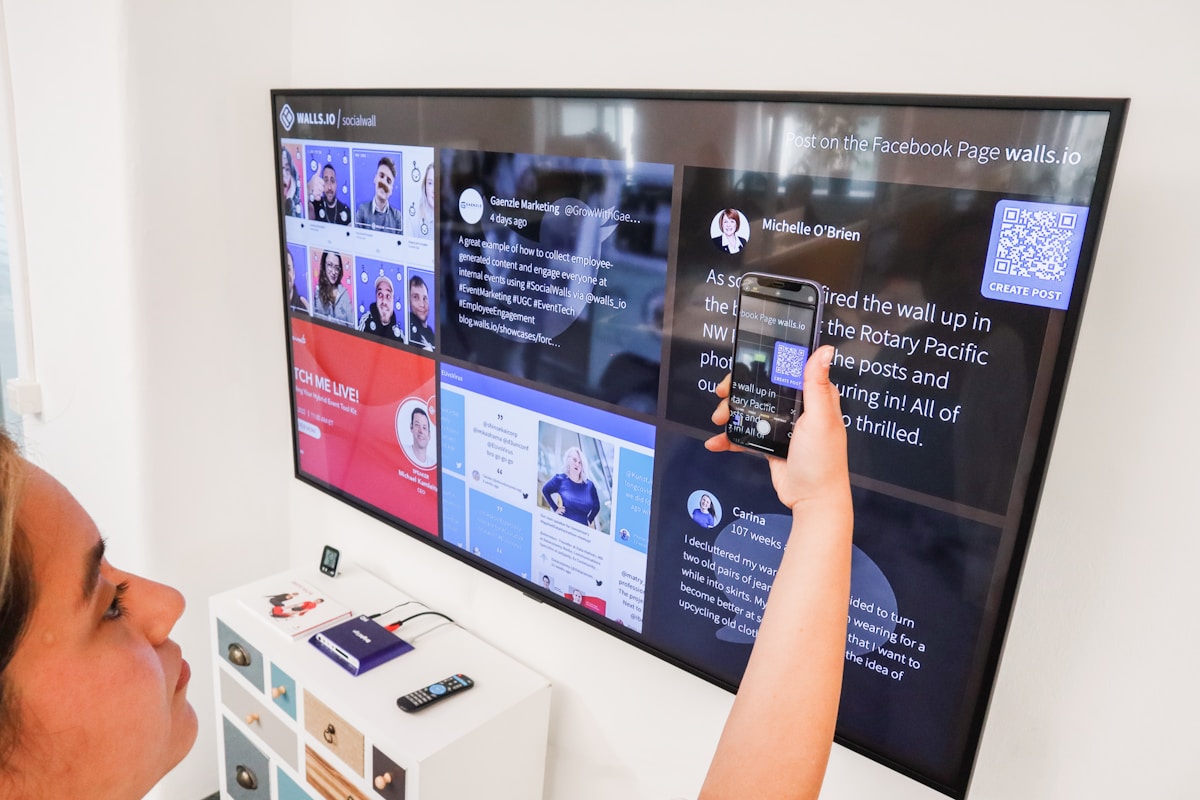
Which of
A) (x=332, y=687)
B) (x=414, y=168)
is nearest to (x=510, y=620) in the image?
(x=332, y=687)

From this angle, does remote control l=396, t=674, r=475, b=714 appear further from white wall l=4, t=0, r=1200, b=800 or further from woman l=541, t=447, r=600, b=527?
woman l=541, t=447, r=600, b=527

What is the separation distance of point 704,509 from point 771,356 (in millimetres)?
395

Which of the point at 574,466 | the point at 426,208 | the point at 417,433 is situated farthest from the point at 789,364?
the point at 417,433

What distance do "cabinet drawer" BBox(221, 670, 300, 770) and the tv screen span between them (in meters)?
0.59

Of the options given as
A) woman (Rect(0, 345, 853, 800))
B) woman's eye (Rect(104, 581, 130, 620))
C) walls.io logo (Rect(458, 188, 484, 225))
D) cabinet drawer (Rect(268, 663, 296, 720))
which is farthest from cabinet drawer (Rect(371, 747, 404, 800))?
walls.io logo (Rect(458, 188, 484, 225))

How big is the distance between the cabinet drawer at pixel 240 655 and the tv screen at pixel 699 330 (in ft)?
1.64

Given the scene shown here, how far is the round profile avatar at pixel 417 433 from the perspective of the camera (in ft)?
6.82

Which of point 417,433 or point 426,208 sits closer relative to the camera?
point 426,208

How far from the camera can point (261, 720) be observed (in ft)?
7.22

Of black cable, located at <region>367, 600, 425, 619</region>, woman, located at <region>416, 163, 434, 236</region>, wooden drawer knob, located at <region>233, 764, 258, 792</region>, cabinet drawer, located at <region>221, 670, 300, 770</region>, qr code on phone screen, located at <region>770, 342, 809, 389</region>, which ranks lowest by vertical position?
wooden drawer knob, located at <region>233, 764, 258, 792</region>

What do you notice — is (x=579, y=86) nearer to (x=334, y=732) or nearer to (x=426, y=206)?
(x=426, y=206)

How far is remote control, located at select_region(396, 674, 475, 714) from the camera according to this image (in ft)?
6.06

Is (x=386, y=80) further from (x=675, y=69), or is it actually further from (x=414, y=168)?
(x=675, y=69)

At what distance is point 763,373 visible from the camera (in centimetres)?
126
